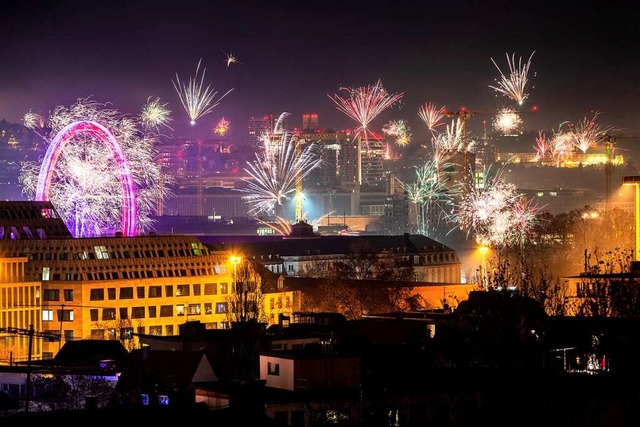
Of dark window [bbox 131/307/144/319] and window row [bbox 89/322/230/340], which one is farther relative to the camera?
dark window [bbox 131/307/144/319]

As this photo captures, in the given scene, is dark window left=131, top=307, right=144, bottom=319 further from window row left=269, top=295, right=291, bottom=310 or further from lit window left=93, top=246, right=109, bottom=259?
window row left=269, top=295, right=291, bottom=310

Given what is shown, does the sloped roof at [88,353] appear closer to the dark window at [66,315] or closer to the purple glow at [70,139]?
the dark window at [66,315]

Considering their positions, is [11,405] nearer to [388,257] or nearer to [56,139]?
[56,139]

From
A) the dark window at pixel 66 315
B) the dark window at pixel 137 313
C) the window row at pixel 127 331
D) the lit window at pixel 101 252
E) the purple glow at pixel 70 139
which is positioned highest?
the purple glow at pixel 70 139

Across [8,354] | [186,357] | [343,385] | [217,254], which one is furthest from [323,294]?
[343,385]

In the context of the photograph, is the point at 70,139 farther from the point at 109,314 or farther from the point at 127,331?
the point at 127,331

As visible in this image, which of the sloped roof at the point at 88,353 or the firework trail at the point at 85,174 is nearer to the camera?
the sloped roof at the point at 88,353

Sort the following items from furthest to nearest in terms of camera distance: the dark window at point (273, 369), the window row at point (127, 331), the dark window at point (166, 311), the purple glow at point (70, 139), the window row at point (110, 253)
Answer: the purple glow at point (70, 139) → the dark window at point (166, 311) → the window row at point (110, 253) → the window row at point (127, 331) → the dark window at point (273, 369)

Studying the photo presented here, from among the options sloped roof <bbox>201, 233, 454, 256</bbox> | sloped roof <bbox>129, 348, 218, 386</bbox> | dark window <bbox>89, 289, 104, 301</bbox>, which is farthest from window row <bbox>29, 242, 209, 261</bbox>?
sloped roof <bbox>201, 233, 454, 256</bbox>

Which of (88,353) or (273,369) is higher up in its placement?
(88,353)

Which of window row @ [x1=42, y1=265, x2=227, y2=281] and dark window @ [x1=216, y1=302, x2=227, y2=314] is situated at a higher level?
window row @ [x1=42, y1=265, x2=227, y2=281]

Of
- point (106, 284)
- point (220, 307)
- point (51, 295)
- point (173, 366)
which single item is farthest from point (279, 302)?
point (173, 366)

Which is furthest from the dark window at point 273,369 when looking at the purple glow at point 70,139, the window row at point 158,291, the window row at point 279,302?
the purple glow at point 70,139
